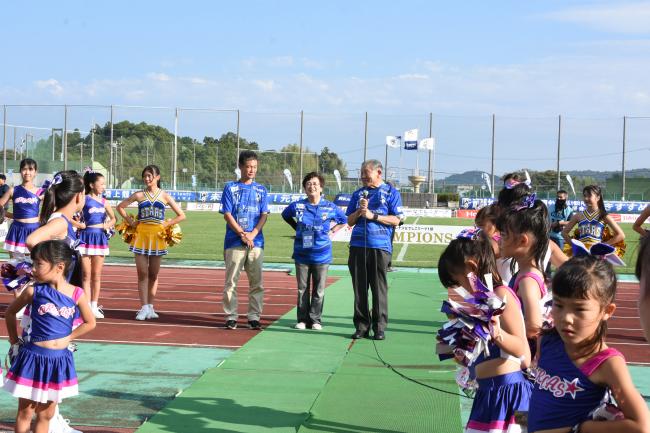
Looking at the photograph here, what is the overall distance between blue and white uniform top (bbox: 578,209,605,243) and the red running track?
430 centimetres

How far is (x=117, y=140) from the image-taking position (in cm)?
5106

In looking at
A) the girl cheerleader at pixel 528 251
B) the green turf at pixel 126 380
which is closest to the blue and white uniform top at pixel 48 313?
the green turf at pixel 126 380

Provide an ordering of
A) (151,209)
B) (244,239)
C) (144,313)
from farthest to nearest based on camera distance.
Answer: (151,209)
(144,313)
(244,239)

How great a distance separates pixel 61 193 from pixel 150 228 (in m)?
3.99

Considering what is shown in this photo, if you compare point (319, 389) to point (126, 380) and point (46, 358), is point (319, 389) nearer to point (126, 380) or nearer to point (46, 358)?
point (126, 380)

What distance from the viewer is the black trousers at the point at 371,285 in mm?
8961

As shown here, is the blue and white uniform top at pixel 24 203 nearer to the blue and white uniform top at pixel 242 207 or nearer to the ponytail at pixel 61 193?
the blue and white uniform top at pixel 242 207

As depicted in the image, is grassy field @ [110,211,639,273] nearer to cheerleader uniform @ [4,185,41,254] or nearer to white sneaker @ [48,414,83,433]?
cheerleader uniform @ [4,185,41,254]

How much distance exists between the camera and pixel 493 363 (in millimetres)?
3652

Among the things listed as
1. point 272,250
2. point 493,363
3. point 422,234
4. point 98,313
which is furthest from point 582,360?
point 272,250

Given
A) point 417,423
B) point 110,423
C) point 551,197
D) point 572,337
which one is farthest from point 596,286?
point 551,197

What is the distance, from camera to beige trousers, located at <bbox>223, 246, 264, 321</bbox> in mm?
9445

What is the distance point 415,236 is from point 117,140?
35005mm

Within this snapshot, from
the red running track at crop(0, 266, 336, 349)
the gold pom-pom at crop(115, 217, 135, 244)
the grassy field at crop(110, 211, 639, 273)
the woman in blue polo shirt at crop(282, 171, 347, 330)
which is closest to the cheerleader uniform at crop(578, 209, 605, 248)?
the grassy field at crop(110, 211, 639, 273)
